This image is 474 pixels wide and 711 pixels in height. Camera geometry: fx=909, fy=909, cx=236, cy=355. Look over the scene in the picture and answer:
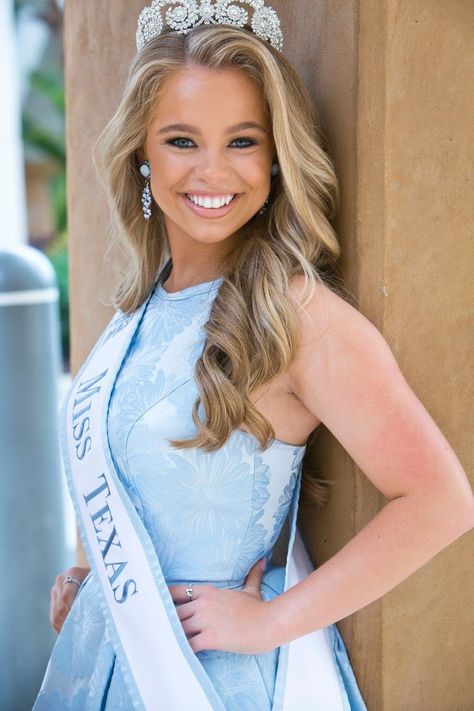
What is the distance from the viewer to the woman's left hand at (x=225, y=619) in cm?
149

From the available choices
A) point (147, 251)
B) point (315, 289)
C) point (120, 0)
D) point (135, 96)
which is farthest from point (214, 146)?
point (120, 0)

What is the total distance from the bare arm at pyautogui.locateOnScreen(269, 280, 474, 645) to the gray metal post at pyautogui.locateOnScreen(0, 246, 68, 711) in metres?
1.45

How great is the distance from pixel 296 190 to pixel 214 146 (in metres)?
0.16

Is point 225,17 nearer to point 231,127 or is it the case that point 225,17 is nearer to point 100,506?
point 231,127

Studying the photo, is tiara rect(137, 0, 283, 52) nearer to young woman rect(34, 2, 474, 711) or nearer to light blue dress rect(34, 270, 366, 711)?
young woman rect(34, 2, 474, 711)

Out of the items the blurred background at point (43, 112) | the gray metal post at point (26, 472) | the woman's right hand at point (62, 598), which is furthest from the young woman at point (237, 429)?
the blurred background at point (43, 112)

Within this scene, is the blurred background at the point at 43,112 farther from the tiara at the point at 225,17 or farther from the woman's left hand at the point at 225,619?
the woman's left hand at the point at 225,619

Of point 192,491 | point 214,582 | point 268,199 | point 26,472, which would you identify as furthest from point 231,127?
point 26,472

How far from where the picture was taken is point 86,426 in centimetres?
170

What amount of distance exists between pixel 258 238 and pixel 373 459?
471 millimetres

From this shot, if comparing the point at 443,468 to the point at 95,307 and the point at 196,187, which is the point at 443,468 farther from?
the point at 95,307

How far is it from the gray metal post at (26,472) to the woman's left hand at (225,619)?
1.27 m

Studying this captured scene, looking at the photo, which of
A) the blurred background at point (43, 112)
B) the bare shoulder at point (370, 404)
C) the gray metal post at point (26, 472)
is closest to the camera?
the bare shoulder at point (370, 404)

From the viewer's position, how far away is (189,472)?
150 cm
